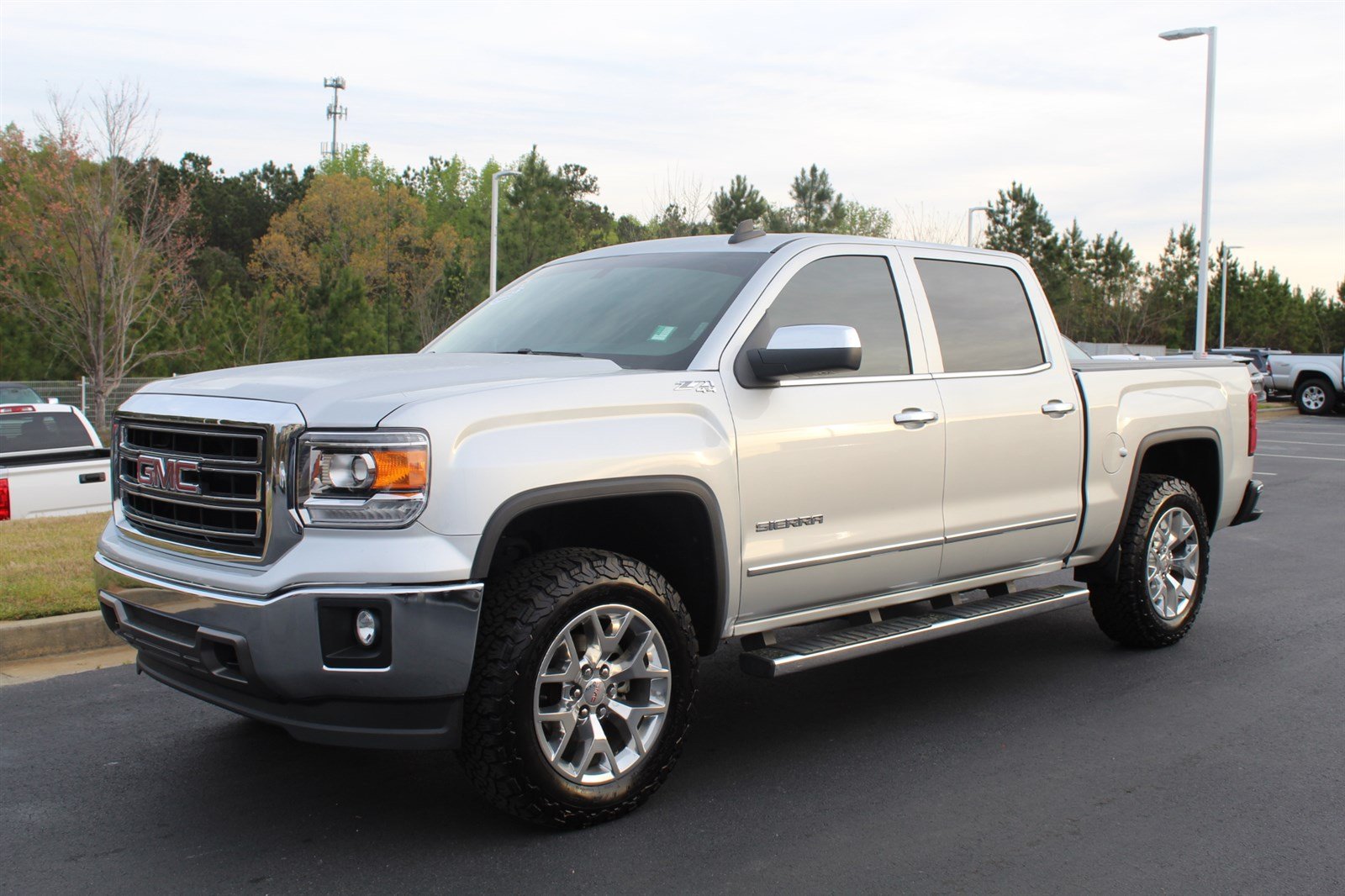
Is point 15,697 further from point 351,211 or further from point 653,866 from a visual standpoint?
point 351,211

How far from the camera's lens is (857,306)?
5.16 m

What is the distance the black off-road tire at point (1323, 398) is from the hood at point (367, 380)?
1256 inches

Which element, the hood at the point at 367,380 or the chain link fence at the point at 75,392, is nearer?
the hood at the point at 367,380

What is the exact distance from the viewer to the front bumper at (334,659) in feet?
11.7

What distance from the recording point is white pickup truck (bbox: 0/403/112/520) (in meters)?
9.86

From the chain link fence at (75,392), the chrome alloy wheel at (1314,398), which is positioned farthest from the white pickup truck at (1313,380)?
the chain link fence at (75,392)

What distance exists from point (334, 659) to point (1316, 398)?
33.4m

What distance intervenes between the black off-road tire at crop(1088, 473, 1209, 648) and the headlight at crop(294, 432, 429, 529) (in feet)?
13.4

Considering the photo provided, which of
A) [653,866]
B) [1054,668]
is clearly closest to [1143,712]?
[1054,668]

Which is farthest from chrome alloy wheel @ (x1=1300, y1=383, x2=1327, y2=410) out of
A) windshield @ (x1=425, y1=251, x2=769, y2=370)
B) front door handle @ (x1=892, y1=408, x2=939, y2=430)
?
windshield @ (x1=425, y1=251, x2=769, y2=370)

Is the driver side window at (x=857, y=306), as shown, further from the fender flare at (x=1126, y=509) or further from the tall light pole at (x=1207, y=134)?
the tall light pole at (x=1207, y=134)

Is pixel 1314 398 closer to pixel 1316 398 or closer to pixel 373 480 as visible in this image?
pixel 1316 398

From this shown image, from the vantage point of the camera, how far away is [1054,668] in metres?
6.25

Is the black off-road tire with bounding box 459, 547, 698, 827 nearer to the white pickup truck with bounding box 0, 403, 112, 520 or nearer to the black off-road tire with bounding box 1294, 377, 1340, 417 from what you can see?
the white pickup truck with bounding box 0, 403, 112, 520
